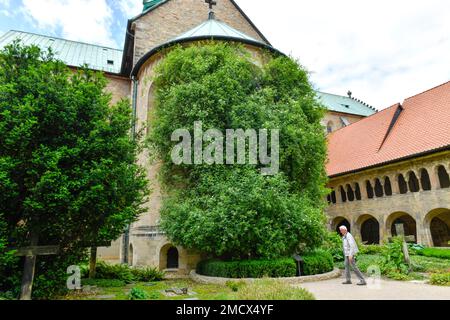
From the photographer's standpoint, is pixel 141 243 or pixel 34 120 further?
pixel 141 243

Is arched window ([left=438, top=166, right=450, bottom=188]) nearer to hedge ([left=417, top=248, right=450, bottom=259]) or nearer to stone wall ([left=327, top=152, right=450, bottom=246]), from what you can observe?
stone wall ([left=327, top=152, right=450, bottom=246])

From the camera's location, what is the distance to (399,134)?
21.6 metres

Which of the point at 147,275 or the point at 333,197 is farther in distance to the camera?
the point at 333,197

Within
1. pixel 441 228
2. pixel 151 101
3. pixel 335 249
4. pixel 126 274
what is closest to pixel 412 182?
pixel 441 228

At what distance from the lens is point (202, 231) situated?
10.1 metres

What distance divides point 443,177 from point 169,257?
1662cm

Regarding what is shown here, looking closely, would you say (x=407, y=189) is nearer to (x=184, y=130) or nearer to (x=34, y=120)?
(x=184, y=130)

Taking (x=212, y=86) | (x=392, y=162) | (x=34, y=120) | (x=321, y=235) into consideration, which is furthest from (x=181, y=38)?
(x=392, y=162)

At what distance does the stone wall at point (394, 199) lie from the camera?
17844 millimetres

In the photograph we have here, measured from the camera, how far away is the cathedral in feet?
49.0

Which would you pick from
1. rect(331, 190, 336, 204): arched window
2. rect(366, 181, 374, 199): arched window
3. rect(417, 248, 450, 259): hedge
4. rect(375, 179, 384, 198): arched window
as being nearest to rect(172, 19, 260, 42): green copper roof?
rect(375, 179, 384, 198): arched window

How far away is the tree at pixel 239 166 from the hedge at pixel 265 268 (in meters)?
0.41

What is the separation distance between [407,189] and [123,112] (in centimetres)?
1879

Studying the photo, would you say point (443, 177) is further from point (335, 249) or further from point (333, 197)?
point (333, 197)
